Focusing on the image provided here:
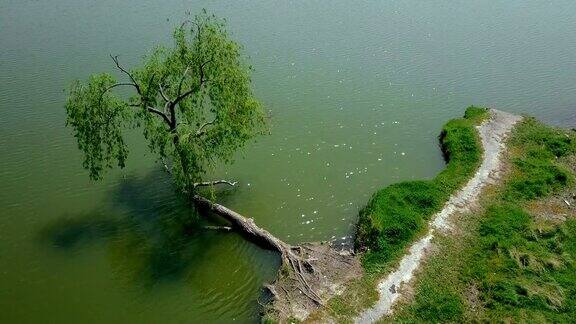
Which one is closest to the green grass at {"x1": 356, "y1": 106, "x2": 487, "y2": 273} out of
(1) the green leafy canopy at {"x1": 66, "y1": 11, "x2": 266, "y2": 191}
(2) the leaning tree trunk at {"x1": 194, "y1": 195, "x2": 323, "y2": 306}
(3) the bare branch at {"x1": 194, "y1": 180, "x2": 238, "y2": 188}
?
(2) the leaning tree trunk at {"x1": 194, "y1": 195, "x2": 323, "y2": 306}

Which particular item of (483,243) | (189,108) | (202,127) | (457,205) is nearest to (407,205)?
(457,205)

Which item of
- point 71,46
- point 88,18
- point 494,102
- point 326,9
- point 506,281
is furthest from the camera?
point 326,9

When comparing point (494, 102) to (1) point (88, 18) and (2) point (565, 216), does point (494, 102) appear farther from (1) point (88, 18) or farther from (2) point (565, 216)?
(1) point (88, 18)

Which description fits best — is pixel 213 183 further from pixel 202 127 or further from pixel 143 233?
pixel 143 233

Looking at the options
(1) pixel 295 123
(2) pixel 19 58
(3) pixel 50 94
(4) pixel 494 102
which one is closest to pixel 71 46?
(2) pixel 19 58

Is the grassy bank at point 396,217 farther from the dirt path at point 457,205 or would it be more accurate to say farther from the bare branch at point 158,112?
the bare branch at point 158,112

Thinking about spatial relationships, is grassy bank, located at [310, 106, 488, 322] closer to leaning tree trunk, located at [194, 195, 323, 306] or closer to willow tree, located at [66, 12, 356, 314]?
leaning tree trunk, located at [194, 195, 323, 306]
